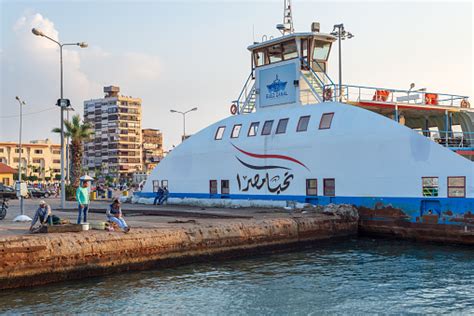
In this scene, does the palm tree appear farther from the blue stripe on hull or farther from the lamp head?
the blue stripe on hull

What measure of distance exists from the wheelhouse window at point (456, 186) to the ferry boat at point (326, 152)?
0.12ft

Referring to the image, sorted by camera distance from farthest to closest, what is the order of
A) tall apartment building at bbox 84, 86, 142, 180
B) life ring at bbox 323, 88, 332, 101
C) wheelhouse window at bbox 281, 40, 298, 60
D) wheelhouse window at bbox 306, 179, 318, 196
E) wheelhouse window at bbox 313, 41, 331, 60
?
tall apartment building at bbox 84, 86, 142, 180 < wheelhouse window at bbox 281, 40, 298, 60 < wheelhouse window at bbox 313, 41, 331, 60 < life ring at bbox 323, 88, 332, 101 < wheelhouse window at bbox 306, 179, 318, 196

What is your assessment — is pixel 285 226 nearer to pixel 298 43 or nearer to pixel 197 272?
pixel 197 272

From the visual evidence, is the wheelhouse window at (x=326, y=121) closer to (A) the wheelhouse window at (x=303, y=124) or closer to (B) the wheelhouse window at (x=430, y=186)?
(A) the wheelhouse window at (x=303, y=124)

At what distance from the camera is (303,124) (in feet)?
92.7

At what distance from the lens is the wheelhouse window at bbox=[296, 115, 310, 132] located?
2806 centimetres

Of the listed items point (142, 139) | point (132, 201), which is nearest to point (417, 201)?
point (132, 201)

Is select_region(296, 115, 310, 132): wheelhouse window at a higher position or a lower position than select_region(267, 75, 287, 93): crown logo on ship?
lower

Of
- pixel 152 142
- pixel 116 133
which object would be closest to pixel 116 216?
pixel 116 133

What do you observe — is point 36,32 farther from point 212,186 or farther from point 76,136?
point 76,136

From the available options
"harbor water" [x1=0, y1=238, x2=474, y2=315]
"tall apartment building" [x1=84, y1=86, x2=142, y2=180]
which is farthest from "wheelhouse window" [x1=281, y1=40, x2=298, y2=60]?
"tall apartment building" [x1=84, y1=86, x2=142, y2=180]

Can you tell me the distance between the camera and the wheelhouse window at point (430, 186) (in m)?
22.4

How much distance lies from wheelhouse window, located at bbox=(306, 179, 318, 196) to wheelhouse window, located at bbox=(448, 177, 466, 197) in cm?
713

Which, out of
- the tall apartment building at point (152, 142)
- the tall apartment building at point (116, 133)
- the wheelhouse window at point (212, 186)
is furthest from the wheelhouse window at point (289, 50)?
the tall apartment building at point (152, 142)
